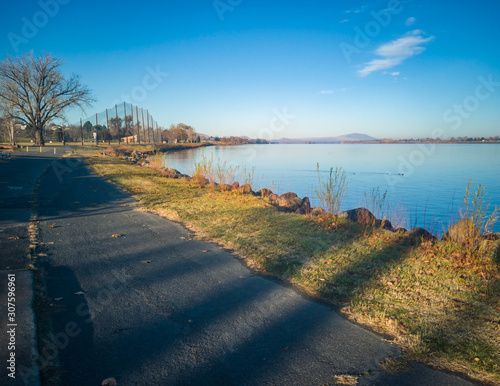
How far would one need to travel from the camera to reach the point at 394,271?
4.54 m

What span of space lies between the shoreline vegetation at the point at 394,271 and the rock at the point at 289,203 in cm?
226

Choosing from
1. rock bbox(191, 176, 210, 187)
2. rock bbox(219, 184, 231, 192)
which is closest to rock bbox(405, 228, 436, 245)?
rock bbox(219, 184, 231, 192)

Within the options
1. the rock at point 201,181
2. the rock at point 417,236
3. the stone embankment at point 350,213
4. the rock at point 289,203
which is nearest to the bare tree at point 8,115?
the stone embankment at point 350,213

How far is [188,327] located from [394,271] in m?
3.35

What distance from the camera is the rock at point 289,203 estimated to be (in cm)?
1048

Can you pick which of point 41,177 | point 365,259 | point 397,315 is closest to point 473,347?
point 397,315

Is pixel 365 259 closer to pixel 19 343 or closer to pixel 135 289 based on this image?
pixel 135 289

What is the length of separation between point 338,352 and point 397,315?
3.65ft

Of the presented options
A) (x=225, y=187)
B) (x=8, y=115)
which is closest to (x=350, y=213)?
(x=225, y=187)

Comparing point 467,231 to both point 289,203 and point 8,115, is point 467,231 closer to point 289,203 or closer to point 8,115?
point 289,203

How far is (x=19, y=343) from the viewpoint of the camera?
2641 mm

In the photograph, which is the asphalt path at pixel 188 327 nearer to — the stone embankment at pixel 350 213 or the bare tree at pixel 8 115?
the stone embankment at pixel 350 213

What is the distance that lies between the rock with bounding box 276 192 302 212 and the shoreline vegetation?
2.26 m

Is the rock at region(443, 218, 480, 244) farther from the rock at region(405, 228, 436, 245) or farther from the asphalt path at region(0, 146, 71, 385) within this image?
the asphalt path at region(0, 146, 71, 385)
